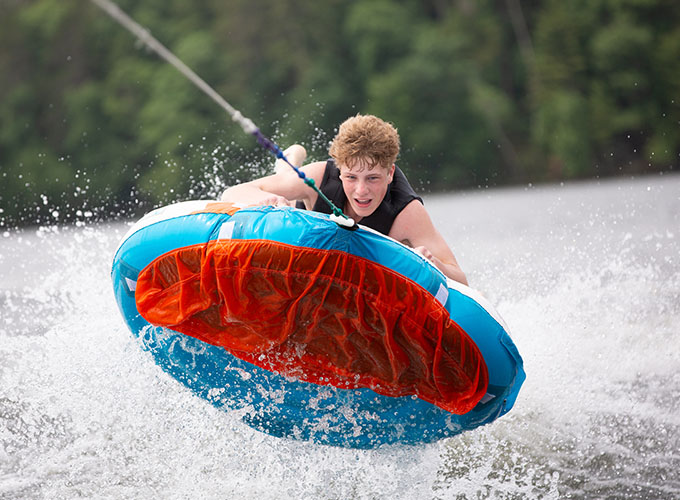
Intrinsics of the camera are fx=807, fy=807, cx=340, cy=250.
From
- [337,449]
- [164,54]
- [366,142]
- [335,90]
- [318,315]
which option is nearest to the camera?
[164,54]

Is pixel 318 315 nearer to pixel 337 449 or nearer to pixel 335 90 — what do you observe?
pixel 337 449

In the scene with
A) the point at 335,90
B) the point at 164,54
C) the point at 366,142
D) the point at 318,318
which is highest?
the point at 335,90

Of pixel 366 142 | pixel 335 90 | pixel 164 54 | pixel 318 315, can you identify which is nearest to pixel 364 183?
pixel 366 142

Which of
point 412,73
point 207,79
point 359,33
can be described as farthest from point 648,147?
point 207,79

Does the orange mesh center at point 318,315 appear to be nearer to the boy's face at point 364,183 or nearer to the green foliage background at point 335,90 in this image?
the boy's face at point 364,183

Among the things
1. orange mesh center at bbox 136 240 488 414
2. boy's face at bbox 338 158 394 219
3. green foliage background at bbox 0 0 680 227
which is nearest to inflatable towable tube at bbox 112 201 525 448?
orange mesh center at bbox 136 240 488 414

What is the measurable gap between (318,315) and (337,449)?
0.95m

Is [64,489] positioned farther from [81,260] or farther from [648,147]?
[648,147]

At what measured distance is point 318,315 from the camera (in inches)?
122

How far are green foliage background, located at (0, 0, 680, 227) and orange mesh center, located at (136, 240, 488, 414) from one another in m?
19.5

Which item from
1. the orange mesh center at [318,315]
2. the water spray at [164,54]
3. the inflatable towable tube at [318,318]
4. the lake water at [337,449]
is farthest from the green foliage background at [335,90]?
the water spray at [164,54]

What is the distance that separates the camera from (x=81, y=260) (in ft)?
23.5

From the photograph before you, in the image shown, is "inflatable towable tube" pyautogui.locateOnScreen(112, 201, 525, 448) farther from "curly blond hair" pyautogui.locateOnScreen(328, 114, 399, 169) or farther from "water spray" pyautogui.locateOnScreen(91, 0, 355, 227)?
"curly blond hair" pyautogui.locateOnScreen(328, 114, 399, 169)

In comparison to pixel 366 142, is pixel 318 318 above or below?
below
